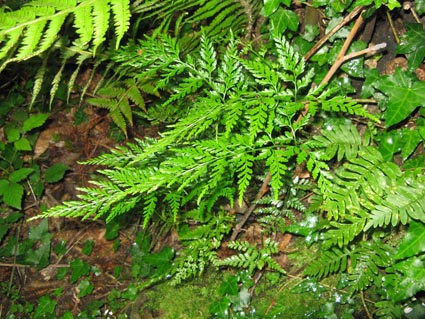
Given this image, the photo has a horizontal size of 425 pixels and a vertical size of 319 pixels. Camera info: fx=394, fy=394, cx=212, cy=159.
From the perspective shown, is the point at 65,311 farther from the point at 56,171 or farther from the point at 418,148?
the point at 418,148

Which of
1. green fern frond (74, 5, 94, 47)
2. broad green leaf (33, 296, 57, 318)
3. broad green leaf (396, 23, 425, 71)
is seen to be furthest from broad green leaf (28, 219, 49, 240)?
broad green leaf (396, 23, 425, 71)

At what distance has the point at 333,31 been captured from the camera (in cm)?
225

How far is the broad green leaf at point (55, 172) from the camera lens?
12.8ft

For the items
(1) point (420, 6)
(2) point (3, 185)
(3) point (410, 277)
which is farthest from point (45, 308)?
(1) point (420, 6)

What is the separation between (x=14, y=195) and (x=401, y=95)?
3431 millimetres

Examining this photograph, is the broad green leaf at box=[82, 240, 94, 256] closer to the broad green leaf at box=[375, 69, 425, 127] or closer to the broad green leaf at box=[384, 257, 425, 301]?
the broad green leaf at box=[384, 257, 425, 301]

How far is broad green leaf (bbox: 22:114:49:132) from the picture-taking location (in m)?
3.90

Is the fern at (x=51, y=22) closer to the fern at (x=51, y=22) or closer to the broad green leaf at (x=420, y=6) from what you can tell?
the fern at (x=51, y=22)

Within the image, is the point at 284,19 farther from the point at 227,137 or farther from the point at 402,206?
the point at 402,206

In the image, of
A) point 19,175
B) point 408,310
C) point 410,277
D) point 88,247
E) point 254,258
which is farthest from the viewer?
point 19,175

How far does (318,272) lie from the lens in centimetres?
241

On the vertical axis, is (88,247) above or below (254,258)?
below

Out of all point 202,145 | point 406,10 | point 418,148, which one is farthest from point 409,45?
point 202,145

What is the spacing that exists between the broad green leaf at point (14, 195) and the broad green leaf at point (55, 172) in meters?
0.26
